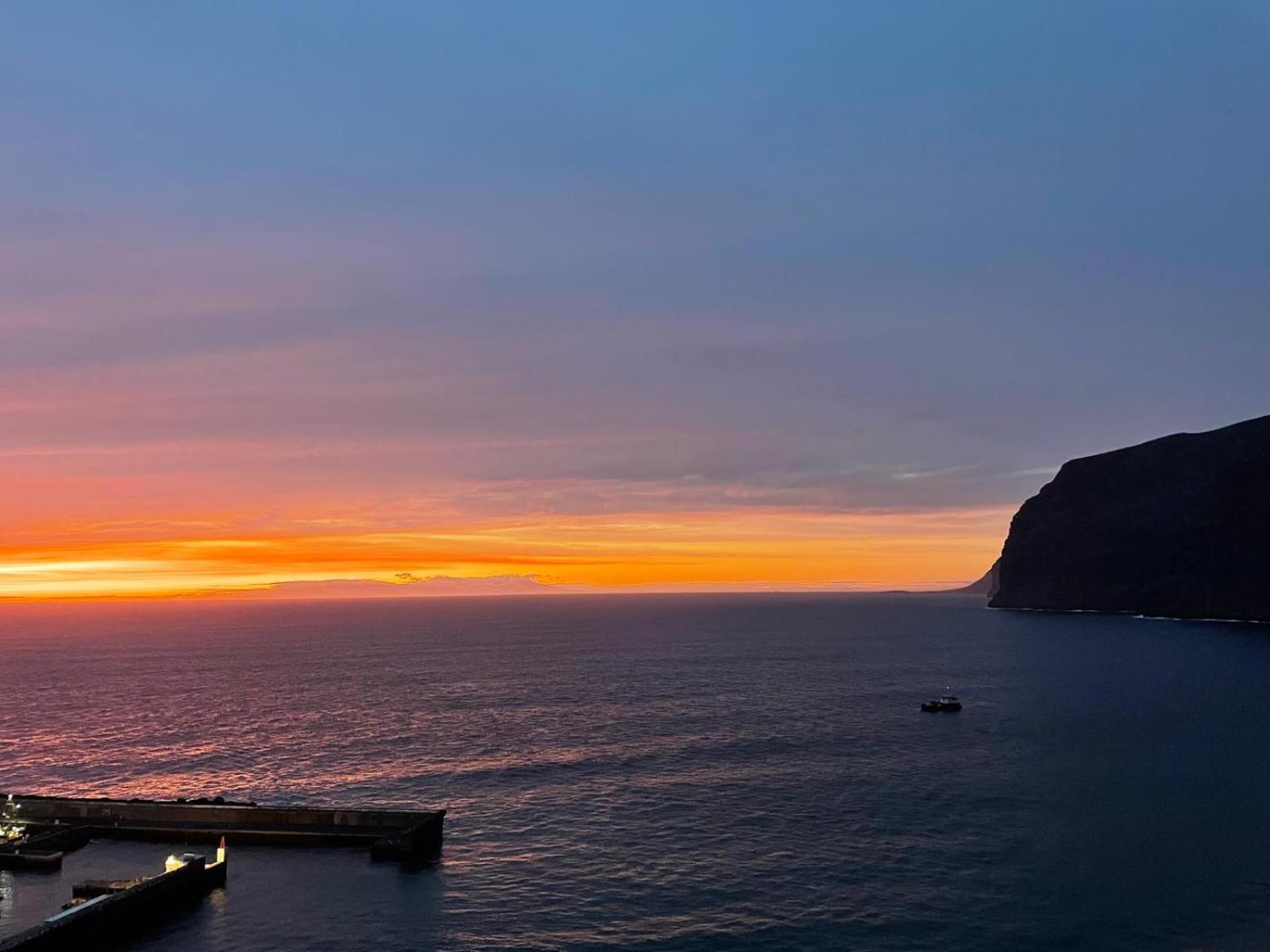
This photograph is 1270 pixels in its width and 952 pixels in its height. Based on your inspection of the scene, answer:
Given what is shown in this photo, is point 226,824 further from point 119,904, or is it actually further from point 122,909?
point 119,904

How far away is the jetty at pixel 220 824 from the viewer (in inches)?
2589

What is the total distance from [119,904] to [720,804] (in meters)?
41.6

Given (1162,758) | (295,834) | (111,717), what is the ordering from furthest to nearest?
(111,717) → (1162,758) → (295,834)

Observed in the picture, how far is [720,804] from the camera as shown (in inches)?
2943

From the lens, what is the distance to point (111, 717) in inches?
5002

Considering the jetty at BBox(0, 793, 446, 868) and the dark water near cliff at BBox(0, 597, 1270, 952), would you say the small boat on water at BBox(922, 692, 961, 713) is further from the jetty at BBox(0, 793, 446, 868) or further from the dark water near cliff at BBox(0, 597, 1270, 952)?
the jetty at BBox(0, 793, 446, 868)

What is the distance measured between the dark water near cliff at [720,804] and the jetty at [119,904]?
203 centimetres

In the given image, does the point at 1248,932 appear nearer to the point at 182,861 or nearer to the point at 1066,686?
the point at 182,861

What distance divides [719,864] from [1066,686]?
4050 inches

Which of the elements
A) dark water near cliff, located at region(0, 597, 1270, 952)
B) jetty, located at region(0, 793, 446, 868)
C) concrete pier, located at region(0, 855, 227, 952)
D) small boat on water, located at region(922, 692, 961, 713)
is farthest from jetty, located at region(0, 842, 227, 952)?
small boat on water, located at region(922, 692, 961, 713)

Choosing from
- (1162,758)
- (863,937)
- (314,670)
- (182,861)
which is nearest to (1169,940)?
(863,937)

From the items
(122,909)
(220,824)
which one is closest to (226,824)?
(220,824)

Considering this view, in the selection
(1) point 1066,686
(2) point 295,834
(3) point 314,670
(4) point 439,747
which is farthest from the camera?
(3) point 314,670

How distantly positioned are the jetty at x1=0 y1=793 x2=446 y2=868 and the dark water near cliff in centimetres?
188
